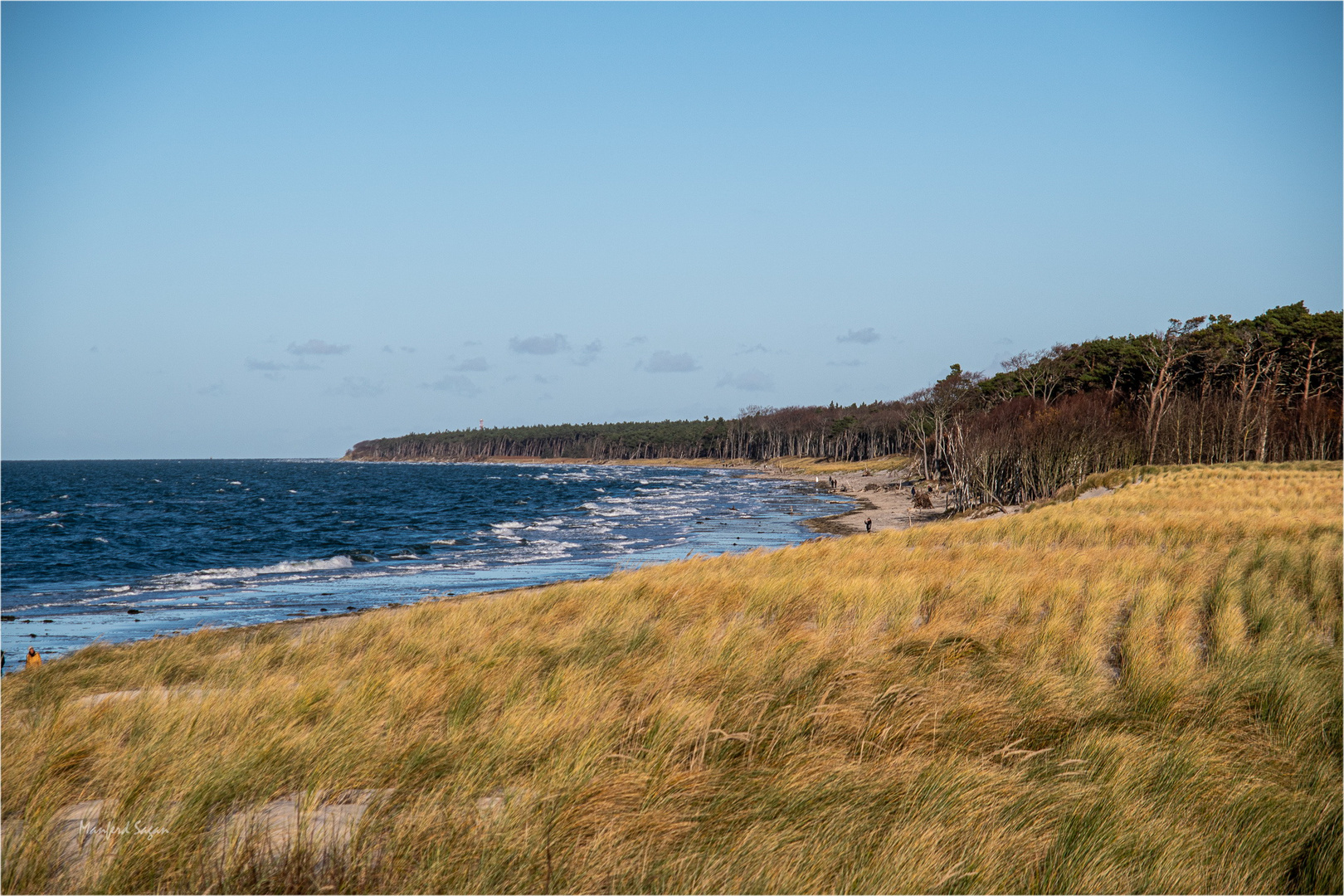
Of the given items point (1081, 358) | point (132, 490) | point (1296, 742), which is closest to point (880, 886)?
point (1296, 742)

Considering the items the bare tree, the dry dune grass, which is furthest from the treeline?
the dry dune grass

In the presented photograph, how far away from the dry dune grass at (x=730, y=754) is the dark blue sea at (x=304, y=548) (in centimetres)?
1159

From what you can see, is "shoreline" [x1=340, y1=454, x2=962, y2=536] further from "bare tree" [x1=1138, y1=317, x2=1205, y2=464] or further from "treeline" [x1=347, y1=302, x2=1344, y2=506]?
"bare tree" [x1=1138, y1=317, x2=1205, y2=464]

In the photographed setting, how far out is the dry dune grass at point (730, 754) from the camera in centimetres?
325

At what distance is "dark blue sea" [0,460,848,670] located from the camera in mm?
20641

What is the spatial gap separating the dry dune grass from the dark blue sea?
38.0 feet

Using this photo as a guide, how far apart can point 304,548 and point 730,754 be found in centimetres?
3542

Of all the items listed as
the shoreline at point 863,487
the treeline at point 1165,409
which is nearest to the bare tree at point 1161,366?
the treeline at point 1165,409

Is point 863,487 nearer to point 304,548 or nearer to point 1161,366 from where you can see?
point 1161,366

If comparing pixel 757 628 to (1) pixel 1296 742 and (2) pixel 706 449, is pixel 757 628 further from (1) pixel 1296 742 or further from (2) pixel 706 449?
(2) pixel 706 449

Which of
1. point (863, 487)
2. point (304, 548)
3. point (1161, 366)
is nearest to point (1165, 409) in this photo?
point (1161, 366)

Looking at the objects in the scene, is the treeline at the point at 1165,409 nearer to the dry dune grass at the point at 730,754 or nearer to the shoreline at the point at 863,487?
the shoreline at the point at 863,487

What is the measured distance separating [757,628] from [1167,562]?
775cm

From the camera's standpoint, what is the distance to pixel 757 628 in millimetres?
7383
